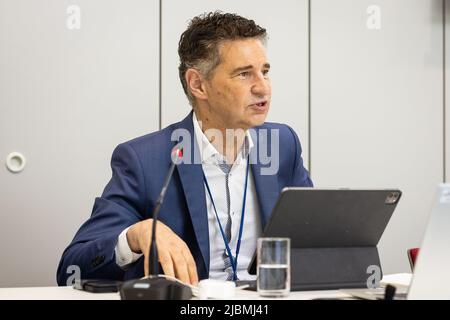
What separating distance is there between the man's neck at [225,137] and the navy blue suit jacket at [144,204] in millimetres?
75

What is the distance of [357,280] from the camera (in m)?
2.05

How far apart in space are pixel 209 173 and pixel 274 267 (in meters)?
0.78

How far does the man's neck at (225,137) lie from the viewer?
2.64 m

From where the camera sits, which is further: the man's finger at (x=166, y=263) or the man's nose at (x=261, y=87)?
the man's nose at (x=261, y=87)

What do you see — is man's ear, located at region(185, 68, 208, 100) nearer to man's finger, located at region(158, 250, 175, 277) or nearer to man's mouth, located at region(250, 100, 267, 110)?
man's mouth, located at region(250, 100, 267, 110)

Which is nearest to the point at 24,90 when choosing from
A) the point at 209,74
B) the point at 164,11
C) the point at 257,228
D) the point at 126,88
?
the point at 126,88

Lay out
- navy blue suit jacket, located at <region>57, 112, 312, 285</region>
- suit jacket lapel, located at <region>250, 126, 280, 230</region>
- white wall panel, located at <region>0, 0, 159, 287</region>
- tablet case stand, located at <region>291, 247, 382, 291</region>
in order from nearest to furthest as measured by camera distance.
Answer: tablet case stand, located at <region>291, 247, 382, 291</region> → navy blue suit jacket, located at <region>57, 112, 312, 285</region> → suit jacket lapel, located at <region>250, 126, 280, 230</region> → white wall panel, located at <region>0, 0, 159, 287</region>

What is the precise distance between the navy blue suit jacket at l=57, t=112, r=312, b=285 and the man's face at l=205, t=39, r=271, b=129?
124 mm

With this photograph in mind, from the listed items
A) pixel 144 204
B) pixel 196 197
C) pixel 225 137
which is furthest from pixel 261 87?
pixel 144 204

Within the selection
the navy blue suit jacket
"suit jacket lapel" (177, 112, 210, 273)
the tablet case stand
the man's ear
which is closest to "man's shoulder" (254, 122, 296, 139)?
the navy blue suit jacket

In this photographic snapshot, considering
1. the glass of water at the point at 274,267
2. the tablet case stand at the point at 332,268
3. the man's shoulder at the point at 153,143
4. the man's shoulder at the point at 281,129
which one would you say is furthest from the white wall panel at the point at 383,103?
the glass of water at the point at 274,267

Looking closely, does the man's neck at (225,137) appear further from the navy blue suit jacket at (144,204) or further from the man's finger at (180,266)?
the man's finger at (180,266)

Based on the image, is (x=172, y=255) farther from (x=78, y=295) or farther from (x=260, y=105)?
(x=260, y=105)

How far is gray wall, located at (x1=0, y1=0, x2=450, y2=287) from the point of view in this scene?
3.42 m
